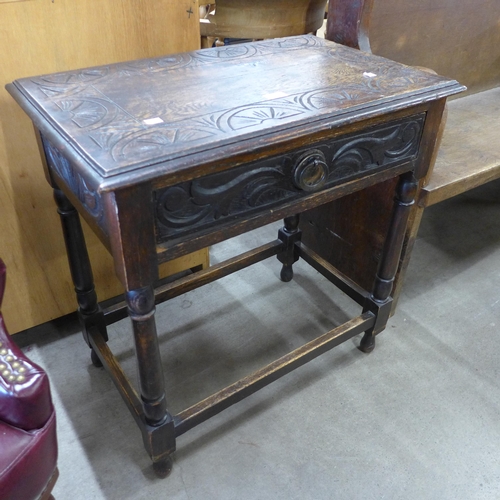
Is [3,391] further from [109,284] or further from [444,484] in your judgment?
[444,484]

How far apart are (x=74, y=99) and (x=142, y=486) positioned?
926 millimetres

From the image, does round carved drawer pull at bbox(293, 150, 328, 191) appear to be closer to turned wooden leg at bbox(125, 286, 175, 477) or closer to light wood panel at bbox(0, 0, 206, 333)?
turned wooden leg at bbox(125, 286, 175, 477)

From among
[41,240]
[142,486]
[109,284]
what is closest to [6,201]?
[41,240]

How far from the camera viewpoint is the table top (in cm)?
83

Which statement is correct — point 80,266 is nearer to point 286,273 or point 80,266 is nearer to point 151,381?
point 151,381

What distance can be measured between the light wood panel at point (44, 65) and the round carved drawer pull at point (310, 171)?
0.68 metres

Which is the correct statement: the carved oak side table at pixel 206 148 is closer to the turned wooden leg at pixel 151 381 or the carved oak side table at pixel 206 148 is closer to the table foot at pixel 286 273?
the turned wooden leg at pixel 151 381

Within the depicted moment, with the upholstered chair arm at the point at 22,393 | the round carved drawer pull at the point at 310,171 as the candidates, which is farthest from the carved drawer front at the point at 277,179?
the upholstered chair arm at the point at 22,393

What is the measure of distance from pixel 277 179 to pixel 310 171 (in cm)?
7

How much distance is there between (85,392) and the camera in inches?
57.7

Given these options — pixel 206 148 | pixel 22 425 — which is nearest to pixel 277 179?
pixel 206 148

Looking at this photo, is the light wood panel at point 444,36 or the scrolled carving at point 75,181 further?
the light wood panel at point 444,36

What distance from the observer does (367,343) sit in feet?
5.23

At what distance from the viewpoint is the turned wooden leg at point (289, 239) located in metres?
1.79
